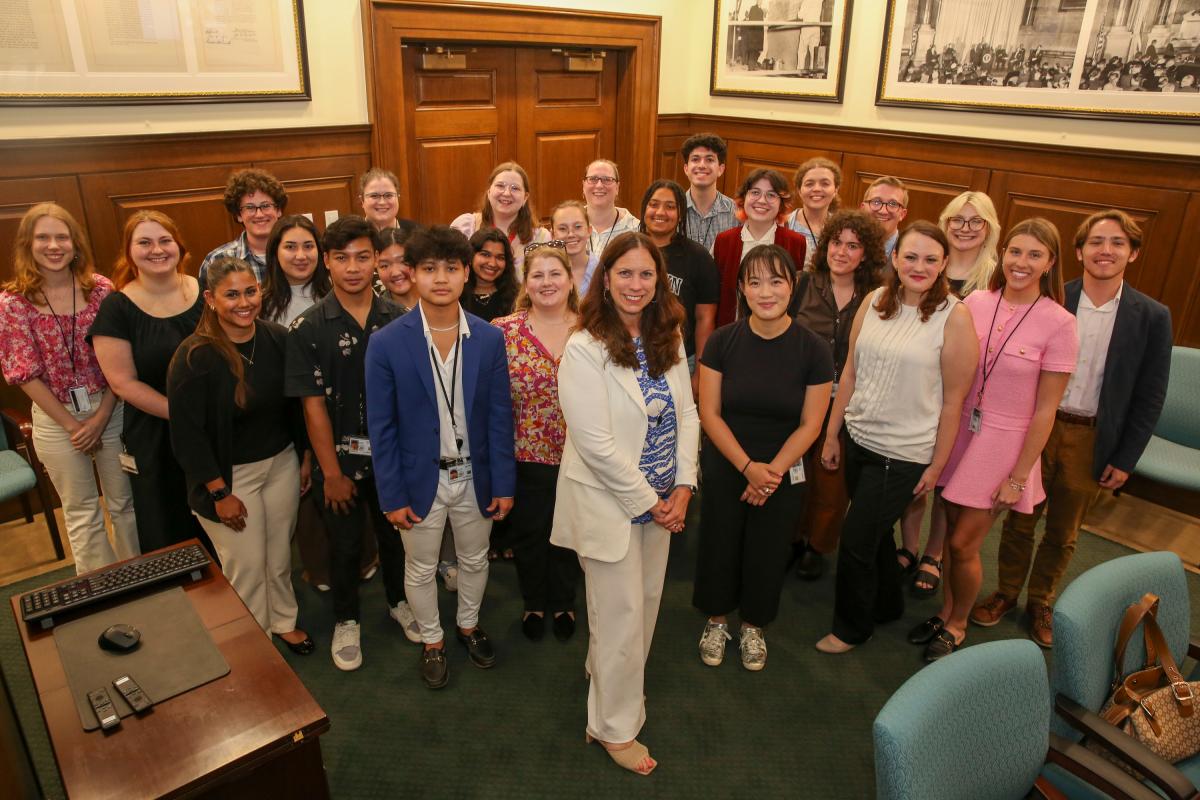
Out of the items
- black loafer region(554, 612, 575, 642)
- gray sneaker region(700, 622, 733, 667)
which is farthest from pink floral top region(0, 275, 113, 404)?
gray sneaker region(700, 622, 733, 667)

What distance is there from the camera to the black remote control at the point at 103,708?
1.66 meters

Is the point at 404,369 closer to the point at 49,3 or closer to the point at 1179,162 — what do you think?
the point at 49,3

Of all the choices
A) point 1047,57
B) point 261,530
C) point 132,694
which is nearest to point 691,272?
point 261,530

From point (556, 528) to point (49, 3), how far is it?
141 inches

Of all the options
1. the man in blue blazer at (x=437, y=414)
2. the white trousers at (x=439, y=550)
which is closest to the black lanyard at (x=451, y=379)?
the man in blue blazer at (x=437, y=414)

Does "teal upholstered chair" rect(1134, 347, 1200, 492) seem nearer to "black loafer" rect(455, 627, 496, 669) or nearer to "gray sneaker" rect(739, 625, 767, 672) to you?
"gray sneaker" rect(739, 625, 767, 672)

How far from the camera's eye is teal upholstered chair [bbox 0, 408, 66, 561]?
128 inches

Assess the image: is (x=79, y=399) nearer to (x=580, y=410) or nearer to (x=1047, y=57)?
(x=580, y=410)

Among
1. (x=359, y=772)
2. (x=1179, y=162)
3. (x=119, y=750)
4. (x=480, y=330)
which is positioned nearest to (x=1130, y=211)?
(x=1179, y=162)

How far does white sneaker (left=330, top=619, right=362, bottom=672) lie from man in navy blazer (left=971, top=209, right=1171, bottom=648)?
255 cm

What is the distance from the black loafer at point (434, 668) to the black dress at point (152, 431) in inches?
42.2

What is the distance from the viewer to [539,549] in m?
3.00

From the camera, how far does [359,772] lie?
2473 mm

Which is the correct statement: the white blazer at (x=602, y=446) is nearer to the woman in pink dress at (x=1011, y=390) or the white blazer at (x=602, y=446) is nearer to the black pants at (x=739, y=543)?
the black pants at (x=739, y=543)
